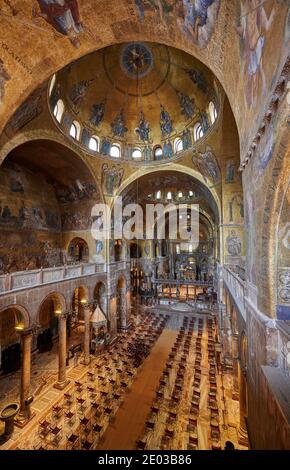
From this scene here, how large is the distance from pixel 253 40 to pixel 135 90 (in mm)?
13492

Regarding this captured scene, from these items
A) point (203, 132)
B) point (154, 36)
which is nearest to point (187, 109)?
point (203, 132)

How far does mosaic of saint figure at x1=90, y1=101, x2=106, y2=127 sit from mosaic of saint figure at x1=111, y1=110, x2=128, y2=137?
1.15 metres

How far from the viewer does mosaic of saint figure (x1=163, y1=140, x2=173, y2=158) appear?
1678 centimetres

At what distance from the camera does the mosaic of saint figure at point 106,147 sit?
16234 mm

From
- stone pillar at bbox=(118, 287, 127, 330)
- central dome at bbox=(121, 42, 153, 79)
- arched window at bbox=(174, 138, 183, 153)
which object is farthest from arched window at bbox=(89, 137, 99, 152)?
stone pillar at bbox=(118, 287, 127, 330)

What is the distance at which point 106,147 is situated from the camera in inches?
646

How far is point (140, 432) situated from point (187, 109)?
18927mm

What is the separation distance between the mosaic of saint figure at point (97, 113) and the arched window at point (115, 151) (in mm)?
2129

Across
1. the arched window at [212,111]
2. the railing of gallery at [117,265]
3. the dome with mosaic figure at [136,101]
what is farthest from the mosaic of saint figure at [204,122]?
the railing of gallery at [117,265]

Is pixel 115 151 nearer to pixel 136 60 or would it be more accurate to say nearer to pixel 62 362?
pixel 136 60

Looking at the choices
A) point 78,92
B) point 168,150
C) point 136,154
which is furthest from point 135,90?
point 168,150

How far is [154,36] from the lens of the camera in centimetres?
732

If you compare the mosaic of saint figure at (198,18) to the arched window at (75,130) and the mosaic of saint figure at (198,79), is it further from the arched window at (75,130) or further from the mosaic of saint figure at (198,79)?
the arched window at (75,130)

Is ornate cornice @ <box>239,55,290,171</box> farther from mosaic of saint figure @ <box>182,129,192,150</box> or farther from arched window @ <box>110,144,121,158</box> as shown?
arched window @ <box>110,144,121,158</box>
